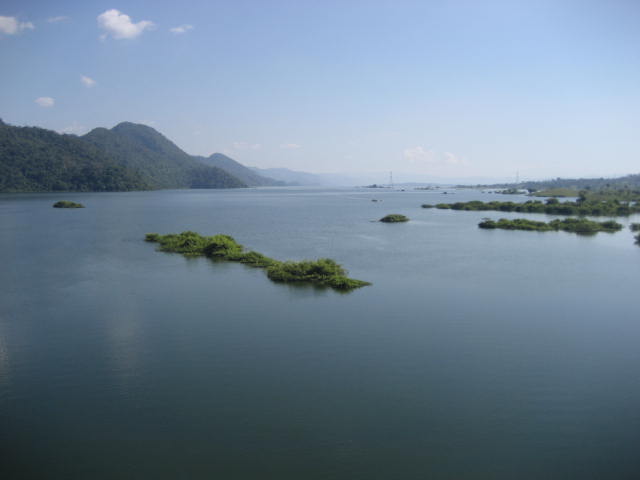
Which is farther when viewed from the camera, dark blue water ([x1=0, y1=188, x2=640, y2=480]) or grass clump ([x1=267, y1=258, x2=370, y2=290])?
grass clump ([x1=267, y1=258, x2=370, y2=290])

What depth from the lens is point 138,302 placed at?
64.7 ft

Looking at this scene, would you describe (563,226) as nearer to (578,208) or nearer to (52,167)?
(578,208)

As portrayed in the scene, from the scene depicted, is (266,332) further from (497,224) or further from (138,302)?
(497,224)

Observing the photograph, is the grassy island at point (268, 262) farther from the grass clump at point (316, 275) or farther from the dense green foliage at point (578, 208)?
the dense green foliage at point (578, 208)

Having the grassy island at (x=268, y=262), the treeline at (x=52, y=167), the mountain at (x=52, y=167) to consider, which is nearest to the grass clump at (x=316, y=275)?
the grassy island at (x=268, y=262)

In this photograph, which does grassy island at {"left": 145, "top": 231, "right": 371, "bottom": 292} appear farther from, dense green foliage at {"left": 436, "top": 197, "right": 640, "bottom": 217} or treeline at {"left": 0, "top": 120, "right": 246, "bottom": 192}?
treeline at {"left": 0, "top": 120, "right": 246, "bottom": 192}

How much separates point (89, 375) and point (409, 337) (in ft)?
34.4

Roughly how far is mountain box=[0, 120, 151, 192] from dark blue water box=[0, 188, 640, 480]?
469 ft

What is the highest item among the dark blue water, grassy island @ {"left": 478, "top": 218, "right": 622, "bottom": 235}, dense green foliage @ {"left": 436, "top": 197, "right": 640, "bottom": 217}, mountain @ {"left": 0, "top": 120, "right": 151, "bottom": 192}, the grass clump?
mountain @ {"left": 0, "top": 120, "right": 151, "bottom": 192}

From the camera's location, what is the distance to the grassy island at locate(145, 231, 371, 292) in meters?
23.2

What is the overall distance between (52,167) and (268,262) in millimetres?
155961

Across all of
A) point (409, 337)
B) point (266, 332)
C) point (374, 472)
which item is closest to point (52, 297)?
point (266, 332)

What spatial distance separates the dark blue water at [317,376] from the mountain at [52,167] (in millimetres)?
143035

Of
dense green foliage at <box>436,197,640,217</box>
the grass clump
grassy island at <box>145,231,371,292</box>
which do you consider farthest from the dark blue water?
dense green foliage at <box>436,197,640,217</box>
